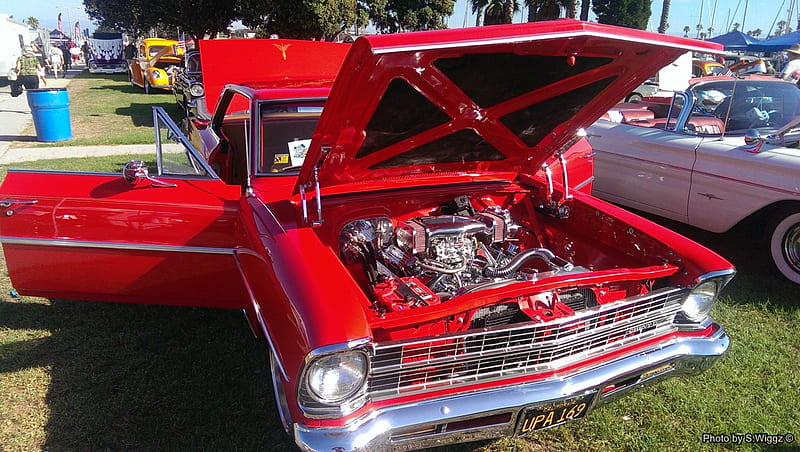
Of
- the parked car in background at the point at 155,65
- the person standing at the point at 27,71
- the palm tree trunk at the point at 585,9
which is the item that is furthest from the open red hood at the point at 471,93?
the palm tree trunk at the point at 585,9

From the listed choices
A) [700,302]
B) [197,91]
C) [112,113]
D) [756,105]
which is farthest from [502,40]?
[112,113]

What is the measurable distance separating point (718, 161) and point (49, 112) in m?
9.95

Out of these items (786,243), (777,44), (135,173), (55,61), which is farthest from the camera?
(777,44)

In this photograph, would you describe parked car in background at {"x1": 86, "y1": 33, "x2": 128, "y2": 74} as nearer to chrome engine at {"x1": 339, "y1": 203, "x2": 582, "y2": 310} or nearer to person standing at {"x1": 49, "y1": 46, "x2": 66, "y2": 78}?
person standing at {"x1": 49, "y1": 46, "x2": 66, "y2": 78}

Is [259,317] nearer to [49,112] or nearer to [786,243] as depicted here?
[786,243]

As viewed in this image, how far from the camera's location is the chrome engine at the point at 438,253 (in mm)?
2602

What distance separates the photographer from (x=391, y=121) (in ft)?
8.20

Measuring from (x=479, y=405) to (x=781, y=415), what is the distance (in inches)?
77.8

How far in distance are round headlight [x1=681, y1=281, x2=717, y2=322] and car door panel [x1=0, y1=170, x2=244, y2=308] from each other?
2295 millimetres

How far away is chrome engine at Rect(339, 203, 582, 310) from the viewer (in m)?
2.60

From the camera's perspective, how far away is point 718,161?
477cm

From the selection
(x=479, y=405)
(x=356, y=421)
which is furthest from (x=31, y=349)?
(x=479, y=405)

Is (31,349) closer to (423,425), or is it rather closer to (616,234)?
(423,425)

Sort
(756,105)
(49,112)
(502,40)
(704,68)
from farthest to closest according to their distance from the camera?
(704,68) < (49,112) < (756,105) < (502,40)
